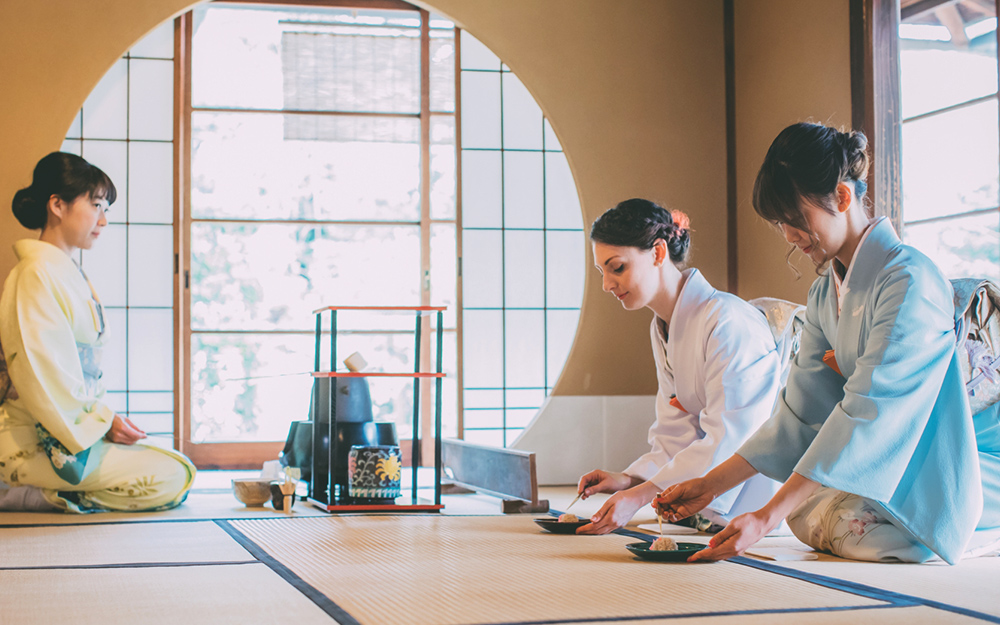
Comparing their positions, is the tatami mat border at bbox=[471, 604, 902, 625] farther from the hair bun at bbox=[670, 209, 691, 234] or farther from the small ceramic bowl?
the small ceramic bowl

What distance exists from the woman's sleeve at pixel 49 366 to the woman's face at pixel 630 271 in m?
1.93

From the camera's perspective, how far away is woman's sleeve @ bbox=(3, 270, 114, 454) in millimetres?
A: 3350

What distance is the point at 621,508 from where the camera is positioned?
2502 mm

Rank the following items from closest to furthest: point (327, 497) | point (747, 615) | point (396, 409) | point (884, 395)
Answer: point (747, 615)
point (884, 395)
point (327, 497)
point (396, 409)

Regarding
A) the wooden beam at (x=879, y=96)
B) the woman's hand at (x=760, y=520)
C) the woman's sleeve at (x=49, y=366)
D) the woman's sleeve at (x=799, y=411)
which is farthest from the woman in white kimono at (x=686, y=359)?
the woman's sleeve at (x=49, y=366)

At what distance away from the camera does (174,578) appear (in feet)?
6.29

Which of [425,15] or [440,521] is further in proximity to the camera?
[425,15]

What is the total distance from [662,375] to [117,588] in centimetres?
185

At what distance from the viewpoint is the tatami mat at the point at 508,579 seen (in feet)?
5.34

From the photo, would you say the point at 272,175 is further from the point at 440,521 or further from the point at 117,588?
the point at 117,588

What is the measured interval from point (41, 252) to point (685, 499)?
8.41ft

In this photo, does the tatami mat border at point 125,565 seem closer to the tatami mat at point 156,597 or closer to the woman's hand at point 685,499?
the tatami mat at point 156,597

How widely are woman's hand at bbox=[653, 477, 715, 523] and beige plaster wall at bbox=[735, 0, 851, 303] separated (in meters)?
2.32

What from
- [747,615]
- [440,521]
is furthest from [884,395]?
[440,521]
